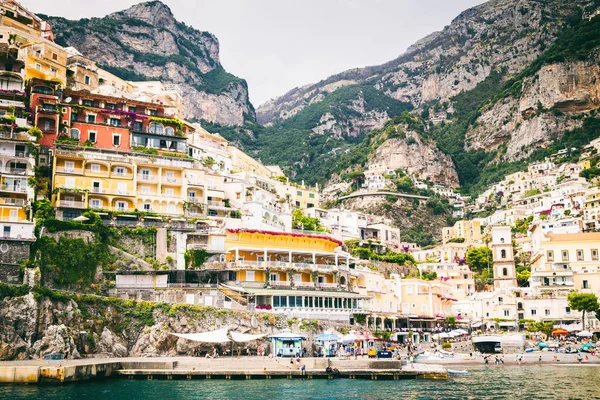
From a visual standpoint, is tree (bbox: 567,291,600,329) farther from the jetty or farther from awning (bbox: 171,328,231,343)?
awning (bbox: 171,328,231,343)

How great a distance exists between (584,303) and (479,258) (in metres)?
33.3

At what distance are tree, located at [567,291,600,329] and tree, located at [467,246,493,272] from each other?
2993 cm

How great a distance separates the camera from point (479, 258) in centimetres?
10756

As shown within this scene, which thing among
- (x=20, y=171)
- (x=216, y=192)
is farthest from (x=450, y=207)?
(x=20, y=171)

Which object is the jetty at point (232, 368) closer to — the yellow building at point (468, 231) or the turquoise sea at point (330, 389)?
the turquoise sea at point (330, 389)

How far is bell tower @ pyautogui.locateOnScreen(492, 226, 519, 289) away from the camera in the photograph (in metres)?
92.6

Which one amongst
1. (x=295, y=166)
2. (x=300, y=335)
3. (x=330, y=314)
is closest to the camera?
(x=300, y=335)

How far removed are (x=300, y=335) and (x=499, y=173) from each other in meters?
128

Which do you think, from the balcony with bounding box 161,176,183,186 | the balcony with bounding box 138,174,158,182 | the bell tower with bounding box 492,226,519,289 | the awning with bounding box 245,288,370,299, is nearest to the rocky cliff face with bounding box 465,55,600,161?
the bell tower with bounding box 492,226,519,289

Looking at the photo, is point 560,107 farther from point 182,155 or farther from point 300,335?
point 300,335

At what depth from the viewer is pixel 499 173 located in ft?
551

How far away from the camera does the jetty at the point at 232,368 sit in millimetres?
41725

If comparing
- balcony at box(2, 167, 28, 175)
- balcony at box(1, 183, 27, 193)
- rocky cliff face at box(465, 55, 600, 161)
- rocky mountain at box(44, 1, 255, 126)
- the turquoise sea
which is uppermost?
rocky mountain at box(44, 1, 255, 126)

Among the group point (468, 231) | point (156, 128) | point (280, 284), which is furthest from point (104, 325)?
point (468, 231)
